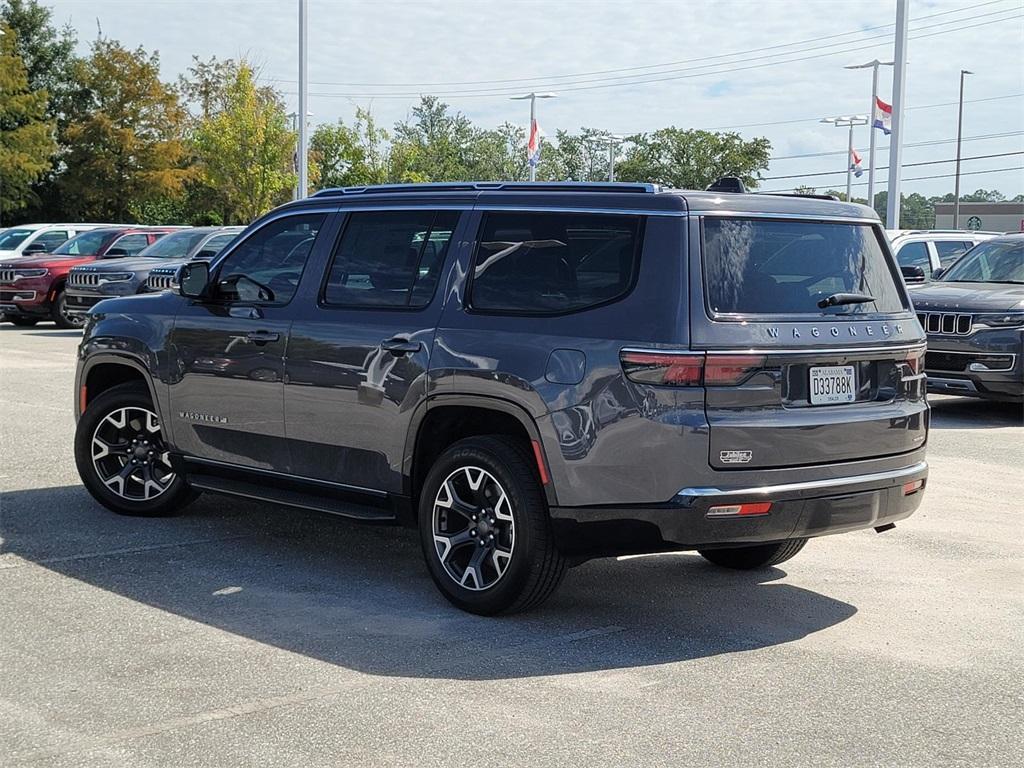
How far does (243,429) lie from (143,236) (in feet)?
56.7

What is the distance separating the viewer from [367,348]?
21.1 feet

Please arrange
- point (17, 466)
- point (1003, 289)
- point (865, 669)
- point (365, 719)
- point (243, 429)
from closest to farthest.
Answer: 1. point (365, 719)
2. point (865, 669)
3. point (243, 429)
4. point (17, 466)
5. point (1003, 289)

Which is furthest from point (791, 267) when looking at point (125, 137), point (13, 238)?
point (125, 137)

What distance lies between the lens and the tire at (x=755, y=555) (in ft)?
22.5

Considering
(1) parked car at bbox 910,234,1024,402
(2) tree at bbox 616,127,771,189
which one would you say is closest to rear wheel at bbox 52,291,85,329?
(1) parked car at bbox 910,234,1024,402

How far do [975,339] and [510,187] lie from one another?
8.14m

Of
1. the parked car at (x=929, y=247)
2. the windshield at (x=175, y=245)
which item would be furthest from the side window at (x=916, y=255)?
the windshield at (x=175, y=245)

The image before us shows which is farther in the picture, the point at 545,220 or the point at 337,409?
the point at 337,409

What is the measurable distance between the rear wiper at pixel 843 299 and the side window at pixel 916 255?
523 inches

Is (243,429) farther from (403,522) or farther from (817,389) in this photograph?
(817,389)

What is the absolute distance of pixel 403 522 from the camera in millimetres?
6391

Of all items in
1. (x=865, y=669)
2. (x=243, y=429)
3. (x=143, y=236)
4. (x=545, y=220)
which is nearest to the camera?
(x=865, y=669)

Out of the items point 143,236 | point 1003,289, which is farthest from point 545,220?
point 143,236

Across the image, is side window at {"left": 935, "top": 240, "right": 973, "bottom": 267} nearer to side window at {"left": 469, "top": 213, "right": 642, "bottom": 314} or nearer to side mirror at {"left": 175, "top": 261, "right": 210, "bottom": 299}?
side mirror at {"left": 175, "top": 261, "right": 210, "bottom": 299}
